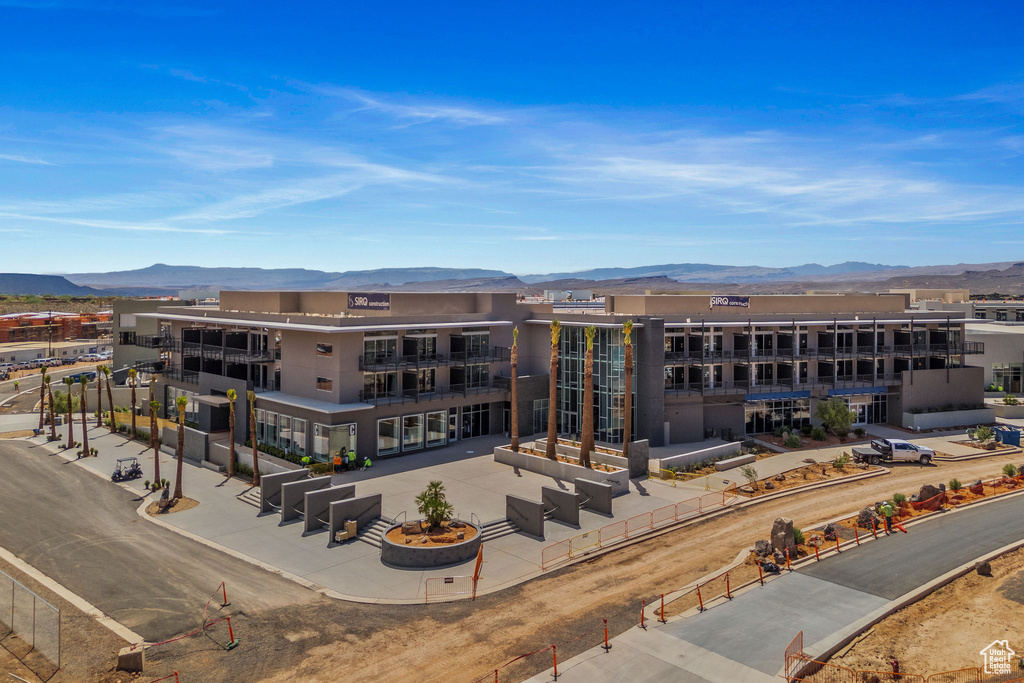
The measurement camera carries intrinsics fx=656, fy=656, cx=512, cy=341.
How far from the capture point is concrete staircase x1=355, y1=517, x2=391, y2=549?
99.2 feet

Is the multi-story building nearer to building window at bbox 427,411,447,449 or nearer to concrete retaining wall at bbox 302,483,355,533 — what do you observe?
building window at bbox 427,411,447,449

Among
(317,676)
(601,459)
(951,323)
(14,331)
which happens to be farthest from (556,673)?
(14,331)

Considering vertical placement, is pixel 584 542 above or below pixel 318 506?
below

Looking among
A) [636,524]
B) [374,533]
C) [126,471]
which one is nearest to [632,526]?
[636,524]

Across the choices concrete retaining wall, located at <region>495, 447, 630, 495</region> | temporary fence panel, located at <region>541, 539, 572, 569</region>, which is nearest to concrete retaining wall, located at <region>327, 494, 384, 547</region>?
temporary fence panel, located at <region>541, 539, 572, 569</region>

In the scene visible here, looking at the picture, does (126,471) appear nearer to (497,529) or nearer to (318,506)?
(318,506)

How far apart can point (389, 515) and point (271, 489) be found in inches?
275

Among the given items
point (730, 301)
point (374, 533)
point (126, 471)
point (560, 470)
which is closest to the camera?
point (374, 533)

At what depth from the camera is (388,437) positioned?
4519 cm

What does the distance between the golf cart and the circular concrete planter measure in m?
23.0

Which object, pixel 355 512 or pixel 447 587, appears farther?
pixel 355 512

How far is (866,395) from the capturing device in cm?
5672

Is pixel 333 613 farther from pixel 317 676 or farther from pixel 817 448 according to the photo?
pixel 817 448

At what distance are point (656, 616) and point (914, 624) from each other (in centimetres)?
864
